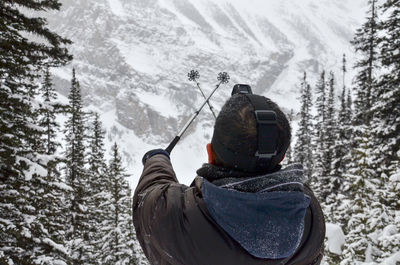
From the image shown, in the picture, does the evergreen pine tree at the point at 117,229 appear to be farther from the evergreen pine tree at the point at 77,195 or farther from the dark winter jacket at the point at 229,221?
the dark winter jacket at the point at 229,221

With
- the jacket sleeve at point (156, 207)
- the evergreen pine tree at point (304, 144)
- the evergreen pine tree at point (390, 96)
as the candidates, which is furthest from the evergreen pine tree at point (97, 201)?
Answer: the evergreen pine tree at point (304, 144)

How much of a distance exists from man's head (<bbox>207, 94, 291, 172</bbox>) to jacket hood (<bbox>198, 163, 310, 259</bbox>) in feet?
0.49

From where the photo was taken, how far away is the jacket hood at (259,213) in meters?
1.79

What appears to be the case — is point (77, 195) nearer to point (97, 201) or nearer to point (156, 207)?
point (97, 201)

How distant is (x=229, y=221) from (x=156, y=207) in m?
0.39

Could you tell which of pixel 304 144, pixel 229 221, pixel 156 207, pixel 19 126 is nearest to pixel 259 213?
pixel 229 221

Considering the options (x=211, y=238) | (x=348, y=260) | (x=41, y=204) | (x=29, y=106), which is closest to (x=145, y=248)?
(x=211, y=238)

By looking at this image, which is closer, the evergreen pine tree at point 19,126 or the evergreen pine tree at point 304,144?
the evergreen pine tree at point 19,126

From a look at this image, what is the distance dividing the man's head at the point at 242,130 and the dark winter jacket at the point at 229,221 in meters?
0.12

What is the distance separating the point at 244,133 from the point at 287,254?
2.18 ft

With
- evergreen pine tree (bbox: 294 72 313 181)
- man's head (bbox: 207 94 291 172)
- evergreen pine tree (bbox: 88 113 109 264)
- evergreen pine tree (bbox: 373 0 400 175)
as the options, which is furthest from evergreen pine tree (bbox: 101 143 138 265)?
evergreen pine tree (bbox: 294 72 313 181)

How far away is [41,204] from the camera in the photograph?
11.2 metres

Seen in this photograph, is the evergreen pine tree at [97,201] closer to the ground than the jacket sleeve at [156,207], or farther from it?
closer to the ground

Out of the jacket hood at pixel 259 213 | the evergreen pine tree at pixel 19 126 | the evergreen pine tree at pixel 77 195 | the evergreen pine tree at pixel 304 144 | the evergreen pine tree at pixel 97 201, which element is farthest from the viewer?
the evergreen pine tree at pixel 304 144
